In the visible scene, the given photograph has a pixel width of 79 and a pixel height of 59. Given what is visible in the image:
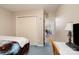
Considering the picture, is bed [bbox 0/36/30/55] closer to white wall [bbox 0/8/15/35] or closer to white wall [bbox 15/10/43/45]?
white wall [bbox 0/8/15/35]

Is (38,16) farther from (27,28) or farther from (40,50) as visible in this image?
(40,50)

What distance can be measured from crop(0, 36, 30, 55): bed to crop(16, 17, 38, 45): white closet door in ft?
0.24

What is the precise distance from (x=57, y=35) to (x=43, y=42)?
286 mm

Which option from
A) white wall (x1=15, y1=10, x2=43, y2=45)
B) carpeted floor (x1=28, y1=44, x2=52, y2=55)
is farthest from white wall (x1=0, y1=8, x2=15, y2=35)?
carpeted floor (x1=28, y1=44, x2=52, y2=55)

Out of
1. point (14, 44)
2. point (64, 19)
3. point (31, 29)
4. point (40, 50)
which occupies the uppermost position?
point (64, 19)

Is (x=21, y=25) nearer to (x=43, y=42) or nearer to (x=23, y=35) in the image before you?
(x=23, y=35)

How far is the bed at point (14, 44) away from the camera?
1.21m

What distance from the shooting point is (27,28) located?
1.42 metres

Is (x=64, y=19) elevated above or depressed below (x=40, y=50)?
above

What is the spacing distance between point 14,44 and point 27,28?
291mm

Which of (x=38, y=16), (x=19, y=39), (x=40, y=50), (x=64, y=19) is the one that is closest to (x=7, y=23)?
(x=19, y=39)

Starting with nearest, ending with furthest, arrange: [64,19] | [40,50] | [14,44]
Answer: [14,44]
[40,50]
[64,19]

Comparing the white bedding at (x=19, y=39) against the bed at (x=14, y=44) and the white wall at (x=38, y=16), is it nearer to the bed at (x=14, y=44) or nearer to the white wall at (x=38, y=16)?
the bed at (x=14, y=44)

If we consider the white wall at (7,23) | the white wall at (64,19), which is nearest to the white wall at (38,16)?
the white wall at (7,23)
